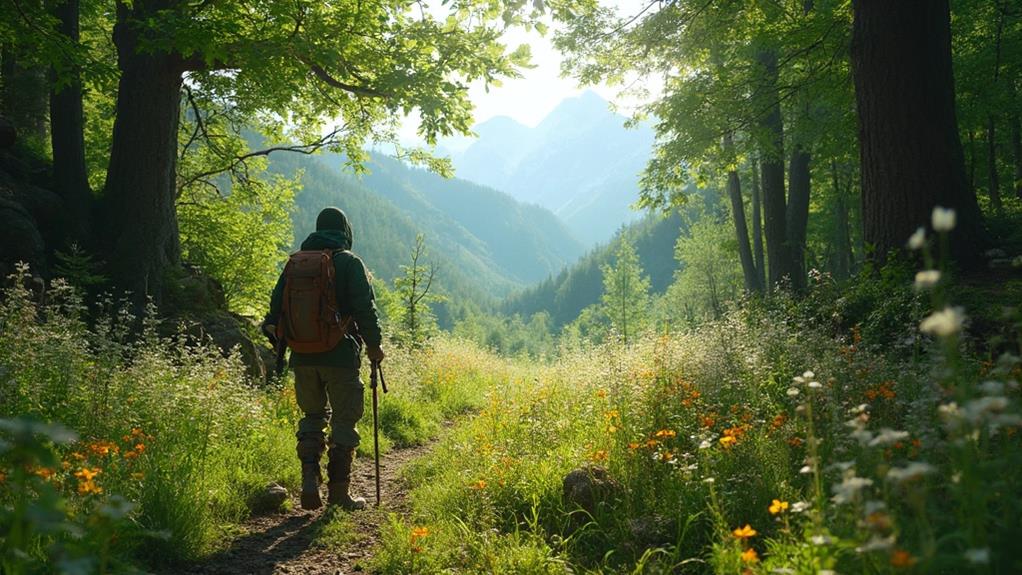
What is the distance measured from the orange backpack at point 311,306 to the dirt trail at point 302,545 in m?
1.44

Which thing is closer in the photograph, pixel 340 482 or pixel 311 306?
pixel 311 306

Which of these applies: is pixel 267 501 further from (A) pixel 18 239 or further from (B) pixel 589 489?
(A) pixel 18 239

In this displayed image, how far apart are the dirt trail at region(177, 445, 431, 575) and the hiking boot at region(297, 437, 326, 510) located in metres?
0.12

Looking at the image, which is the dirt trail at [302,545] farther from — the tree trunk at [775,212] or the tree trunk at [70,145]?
the tree trunk at [775,212]

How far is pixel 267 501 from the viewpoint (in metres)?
5.25

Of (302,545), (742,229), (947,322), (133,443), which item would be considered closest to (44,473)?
(133,443)

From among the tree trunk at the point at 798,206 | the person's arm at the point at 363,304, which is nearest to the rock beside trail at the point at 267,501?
the person's arm at the point at 363,304

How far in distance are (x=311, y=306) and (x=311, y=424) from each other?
113cm

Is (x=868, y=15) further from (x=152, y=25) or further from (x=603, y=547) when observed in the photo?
(x=152, y=25)

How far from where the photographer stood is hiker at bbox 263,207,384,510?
534 centimetres

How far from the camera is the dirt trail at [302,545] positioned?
4.20 meters

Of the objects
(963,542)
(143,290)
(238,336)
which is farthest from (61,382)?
(963,542)

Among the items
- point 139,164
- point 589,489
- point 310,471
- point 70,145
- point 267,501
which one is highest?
point 70,145

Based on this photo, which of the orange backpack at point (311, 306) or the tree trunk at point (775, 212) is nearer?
the orange backpack at point (311, 306)
